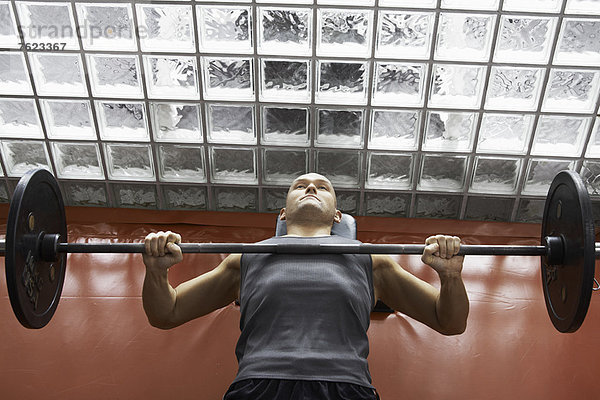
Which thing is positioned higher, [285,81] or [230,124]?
[285,81]

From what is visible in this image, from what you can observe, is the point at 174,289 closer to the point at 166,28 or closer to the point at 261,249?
the point at 261,249

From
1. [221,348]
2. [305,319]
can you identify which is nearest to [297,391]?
[305,319]

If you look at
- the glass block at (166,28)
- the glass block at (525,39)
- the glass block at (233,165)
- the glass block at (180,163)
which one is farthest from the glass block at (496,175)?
the glass block at (166,28)

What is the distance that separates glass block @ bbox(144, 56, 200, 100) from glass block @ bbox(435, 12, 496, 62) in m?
1.15

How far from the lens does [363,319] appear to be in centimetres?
167

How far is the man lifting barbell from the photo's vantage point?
1.53 meters

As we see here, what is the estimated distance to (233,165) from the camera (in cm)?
279

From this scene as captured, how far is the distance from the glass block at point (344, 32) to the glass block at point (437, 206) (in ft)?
2.83

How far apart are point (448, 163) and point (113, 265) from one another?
1756mm

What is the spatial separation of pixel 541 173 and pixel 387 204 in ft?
2.63

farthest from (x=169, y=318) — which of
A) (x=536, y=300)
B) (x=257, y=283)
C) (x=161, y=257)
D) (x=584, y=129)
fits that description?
(x=584, y=129)

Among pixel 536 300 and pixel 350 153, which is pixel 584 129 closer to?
pixel 536 300

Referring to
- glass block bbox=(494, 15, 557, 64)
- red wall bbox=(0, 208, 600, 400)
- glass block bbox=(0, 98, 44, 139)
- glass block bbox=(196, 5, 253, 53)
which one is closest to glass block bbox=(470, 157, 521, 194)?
red wall bbox=(0, 208, 600, 400)

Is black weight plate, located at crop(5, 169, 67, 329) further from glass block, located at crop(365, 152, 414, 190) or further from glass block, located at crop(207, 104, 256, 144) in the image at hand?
glass block, located at crop(365, 152, 414, 190)
